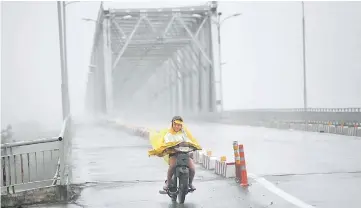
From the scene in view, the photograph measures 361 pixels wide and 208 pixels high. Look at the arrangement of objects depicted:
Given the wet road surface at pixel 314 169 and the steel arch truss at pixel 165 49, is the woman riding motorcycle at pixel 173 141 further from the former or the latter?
the steel arch truss at pixel 165 49

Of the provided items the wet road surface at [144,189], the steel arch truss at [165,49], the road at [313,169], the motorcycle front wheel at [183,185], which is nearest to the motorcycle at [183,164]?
the motorcycle front wheel at [183,185]

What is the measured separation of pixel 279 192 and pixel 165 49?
80.5 m

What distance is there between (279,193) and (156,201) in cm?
223

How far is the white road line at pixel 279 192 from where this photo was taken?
9797 mm

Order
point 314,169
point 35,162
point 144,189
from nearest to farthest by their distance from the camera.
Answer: point 144,189
point 35,162
point 314,169

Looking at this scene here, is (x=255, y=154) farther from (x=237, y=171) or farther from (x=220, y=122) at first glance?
(x=220, y=122)

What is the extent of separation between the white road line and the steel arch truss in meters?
42.9

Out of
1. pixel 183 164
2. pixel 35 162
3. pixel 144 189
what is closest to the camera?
pixel 183 164

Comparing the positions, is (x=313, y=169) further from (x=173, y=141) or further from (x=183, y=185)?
(x=173, y=141)

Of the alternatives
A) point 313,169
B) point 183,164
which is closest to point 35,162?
point 183,164

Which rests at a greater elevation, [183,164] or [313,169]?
[183,164]

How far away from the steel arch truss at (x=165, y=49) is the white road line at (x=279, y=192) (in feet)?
141

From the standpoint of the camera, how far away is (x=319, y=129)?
33469mm

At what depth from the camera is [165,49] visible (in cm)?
9106
